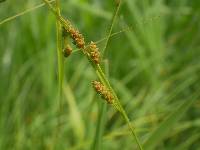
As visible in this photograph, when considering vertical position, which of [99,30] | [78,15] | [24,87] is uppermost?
[78,15]

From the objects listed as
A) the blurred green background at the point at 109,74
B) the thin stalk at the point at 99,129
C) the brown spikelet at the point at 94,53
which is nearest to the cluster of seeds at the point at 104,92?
the brown spikelet at the point at 94,53

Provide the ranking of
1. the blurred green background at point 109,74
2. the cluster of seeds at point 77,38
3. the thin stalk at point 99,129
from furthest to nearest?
the blurred green background at point 109,74 < the thin stalk at point 99,129 < the cluster of seeds at point 77,38

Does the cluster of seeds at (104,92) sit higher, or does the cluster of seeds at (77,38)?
the cluster of seeds at (77,38)

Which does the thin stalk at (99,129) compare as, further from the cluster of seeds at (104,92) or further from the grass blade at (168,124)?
the cluster of seeds at (104,92)

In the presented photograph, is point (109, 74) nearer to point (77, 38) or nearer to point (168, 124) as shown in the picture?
point (168, 124)

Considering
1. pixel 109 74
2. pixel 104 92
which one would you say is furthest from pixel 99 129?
pixel 109 74

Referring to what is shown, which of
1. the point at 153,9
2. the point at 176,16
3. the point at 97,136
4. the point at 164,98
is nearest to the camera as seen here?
the point at 97,136

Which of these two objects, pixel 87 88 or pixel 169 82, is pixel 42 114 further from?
pixel 169 82

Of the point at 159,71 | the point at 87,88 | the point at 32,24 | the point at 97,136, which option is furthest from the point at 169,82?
the point at 97,136

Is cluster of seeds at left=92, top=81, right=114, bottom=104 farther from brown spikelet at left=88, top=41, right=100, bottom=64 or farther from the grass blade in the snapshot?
the grass blade
